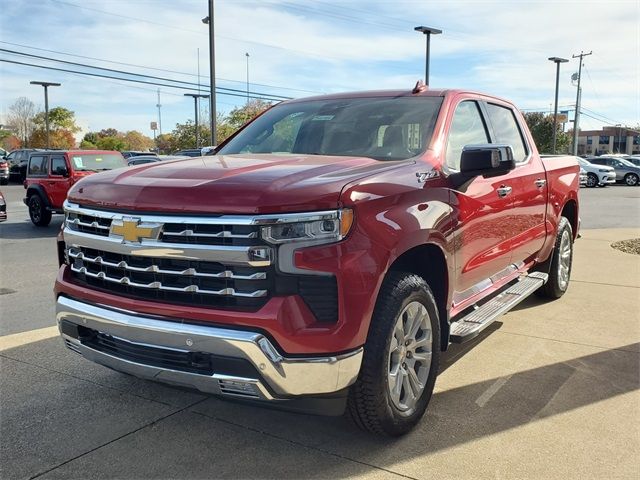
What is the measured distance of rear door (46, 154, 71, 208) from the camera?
548 inches

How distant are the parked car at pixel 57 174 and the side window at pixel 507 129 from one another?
35.3 ft

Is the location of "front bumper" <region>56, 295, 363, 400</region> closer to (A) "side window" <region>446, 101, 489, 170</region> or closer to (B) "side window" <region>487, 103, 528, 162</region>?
(A) "side window" <region>446, 101, 489, 170</region>

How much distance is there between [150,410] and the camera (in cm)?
368

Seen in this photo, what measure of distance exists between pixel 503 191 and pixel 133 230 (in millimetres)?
2730

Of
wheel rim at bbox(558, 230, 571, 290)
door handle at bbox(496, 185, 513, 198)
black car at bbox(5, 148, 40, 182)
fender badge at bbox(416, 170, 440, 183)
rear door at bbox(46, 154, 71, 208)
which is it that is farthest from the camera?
black car at bbox(5, 148, 40, 182)

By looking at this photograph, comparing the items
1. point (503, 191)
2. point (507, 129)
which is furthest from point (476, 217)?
point (507, 129)

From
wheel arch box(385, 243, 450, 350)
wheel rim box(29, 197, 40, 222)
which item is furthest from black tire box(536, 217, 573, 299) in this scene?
wheel rim box(29, 197, 40, 222)

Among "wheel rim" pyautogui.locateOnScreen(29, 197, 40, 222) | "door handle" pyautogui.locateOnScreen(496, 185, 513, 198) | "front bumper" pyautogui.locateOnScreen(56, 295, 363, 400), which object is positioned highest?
"door handle" pyautogui.locateOnScreen(496, 185, 513, 198)

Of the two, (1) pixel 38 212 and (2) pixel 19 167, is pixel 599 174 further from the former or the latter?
(2) pixel 19 167

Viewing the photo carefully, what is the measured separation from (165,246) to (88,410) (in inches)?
57.2

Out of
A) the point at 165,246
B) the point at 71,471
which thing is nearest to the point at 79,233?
the point at 165,246

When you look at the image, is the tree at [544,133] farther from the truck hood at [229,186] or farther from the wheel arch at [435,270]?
the truck hood at [229,186]

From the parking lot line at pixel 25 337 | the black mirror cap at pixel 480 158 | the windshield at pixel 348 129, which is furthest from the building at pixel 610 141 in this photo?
the parking lot line at pixel 25 337

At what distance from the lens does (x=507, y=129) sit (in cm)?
523
